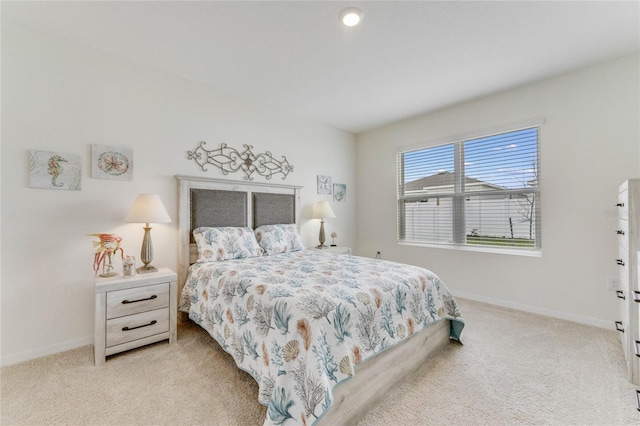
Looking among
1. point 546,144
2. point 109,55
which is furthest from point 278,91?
point 546,144

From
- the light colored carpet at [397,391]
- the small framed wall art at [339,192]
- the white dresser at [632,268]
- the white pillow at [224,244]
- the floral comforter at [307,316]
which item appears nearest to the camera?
the floral comforter at [307,316]

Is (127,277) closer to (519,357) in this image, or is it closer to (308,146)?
(308,146)

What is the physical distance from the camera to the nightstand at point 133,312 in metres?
1.98

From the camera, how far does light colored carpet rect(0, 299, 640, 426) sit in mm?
1468

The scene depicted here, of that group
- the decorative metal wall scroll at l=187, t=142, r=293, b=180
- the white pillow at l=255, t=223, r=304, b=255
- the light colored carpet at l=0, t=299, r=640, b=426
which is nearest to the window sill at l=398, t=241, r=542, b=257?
the light colored carpet at l=0, t=299, r=640, b=426

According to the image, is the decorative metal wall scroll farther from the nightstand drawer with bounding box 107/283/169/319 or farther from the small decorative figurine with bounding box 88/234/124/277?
the nightstand drawer with bounding box 107/283/169/319

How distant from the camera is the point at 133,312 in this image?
2.11 metres

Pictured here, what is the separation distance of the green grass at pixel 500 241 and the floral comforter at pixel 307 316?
1.57 meters

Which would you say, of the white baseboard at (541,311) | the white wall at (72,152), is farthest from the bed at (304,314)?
the white baseboard at (541,311)

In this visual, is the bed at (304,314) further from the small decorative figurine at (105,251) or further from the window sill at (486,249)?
the window sill at (486,249)

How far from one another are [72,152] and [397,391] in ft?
10.1

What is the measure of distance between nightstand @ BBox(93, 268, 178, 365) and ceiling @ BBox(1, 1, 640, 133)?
77.8 inches

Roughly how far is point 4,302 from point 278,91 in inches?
119

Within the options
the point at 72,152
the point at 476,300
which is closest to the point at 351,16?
the point at 72,152
